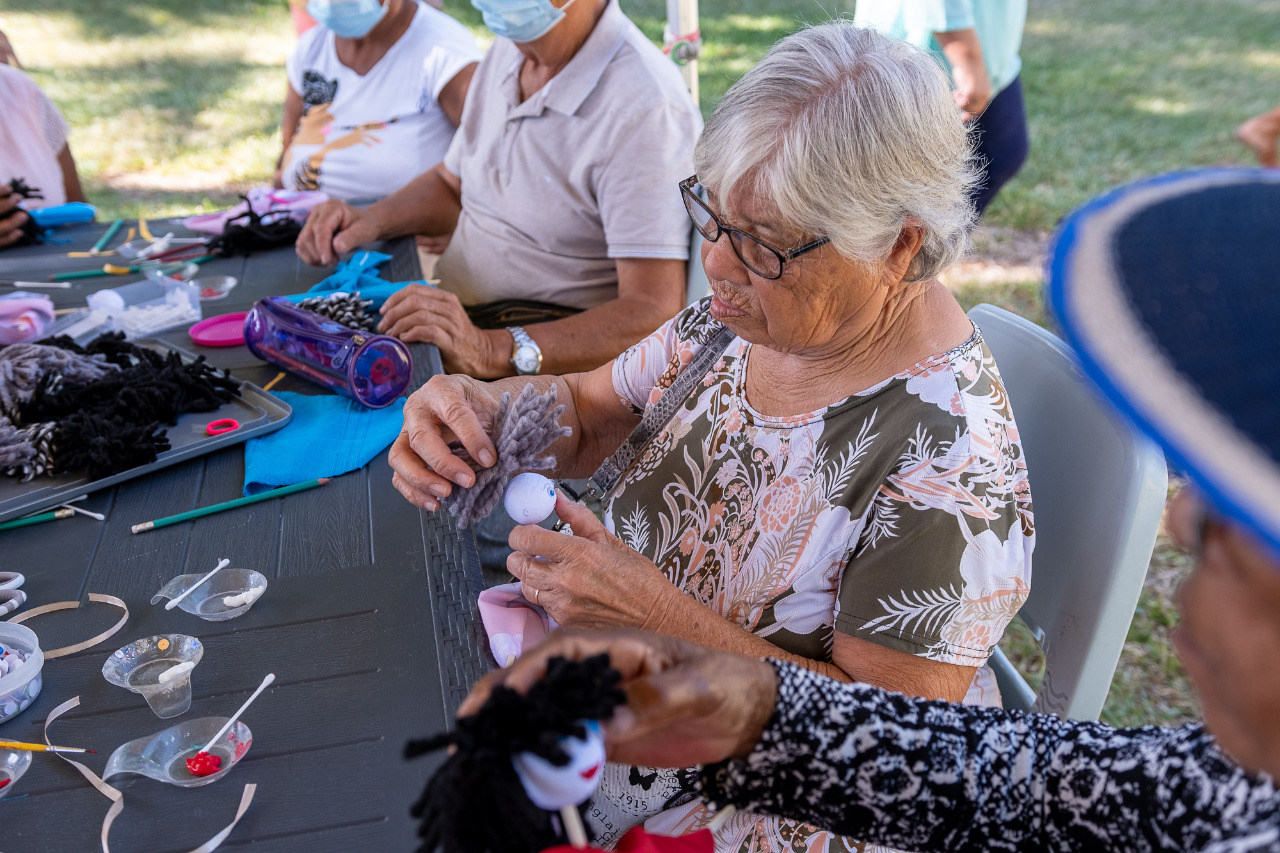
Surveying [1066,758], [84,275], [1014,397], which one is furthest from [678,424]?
[84,275]

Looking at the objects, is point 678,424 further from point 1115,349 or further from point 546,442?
point 1115,349

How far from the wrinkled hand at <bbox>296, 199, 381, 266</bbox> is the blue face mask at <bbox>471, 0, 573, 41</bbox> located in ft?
2.20

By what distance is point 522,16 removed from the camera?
2.37m

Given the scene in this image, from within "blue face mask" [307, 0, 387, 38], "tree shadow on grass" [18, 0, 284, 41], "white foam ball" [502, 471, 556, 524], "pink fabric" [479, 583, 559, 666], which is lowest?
"tree shadow on grass" [18, 0, 284, 41]

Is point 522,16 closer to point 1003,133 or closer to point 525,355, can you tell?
point 525,355

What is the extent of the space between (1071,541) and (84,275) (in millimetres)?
2495

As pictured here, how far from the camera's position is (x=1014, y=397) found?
64.0 inches

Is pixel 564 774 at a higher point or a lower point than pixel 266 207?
higher

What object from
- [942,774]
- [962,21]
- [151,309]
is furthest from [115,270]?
[962,21]

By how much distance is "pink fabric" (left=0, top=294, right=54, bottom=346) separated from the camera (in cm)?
205

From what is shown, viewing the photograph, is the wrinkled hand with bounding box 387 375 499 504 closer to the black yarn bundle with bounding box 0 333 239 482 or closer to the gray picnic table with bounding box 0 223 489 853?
the gray picnic table with bounding box 0 223 489 853

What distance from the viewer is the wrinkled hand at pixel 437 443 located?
4.83 ft

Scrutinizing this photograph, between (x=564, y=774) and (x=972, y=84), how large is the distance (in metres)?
2.89

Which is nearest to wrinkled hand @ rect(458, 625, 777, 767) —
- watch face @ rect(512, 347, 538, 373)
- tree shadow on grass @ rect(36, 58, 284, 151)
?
watch face @ rect(512, 347, 538, 373)
